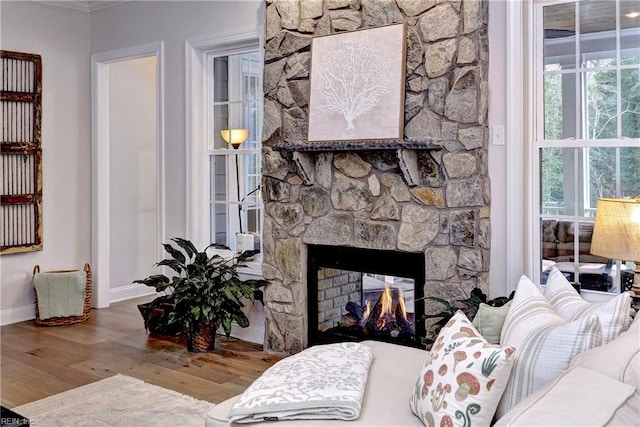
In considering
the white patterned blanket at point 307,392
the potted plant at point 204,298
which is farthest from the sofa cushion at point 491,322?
the potted plant at point 204,298

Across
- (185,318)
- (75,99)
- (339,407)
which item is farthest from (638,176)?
(75,99)

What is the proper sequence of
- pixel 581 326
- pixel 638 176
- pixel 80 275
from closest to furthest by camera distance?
pixel 581 326
pixel 638 176
pixel 80 275

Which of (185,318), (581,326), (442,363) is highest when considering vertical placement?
(581,326)

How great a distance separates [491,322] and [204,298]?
244 centimetres

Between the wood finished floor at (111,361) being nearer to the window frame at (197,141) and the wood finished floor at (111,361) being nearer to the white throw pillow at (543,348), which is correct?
the window frame at (197,141)

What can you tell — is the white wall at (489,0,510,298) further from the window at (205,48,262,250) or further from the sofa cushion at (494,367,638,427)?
the sofa cushion at (494,367,638,427)

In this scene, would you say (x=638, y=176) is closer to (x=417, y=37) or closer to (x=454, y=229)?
(x=454, y=229)

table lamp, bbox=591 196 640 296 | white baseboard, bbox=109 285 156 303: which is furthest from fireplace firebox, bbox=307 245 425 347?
white baseboard, bbox=109 285 156 303

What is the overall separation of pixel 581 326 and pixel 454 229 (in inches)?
71.4

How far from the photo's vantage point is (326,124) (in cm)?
368

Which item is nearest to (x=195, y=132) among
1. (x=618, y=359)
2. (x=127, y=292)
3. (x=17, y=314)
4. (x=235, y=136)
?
(x=235, y=136)

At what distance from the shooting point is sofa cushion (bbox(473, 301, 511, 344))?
1994 millimetres

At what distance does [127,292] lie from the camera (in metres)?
5.88

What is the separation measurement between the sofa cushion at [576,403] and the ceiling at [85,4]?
5.03m
